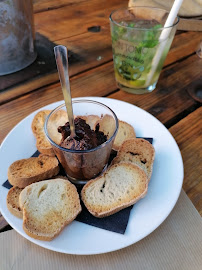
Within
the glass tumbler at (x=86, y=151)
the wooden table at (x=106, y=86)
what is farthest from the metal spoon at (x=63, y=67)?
the wooden table at (x=106, y=86)

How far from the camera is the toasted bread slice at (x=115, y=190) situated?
689mm

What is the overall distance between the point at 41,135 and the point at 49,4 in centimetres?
138

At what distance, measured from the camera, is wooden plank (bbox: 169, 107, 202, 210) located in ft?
2.59

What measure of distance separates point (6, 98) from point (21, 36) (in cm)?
30

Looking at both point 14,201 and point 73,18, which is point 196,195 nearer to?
point 14,201

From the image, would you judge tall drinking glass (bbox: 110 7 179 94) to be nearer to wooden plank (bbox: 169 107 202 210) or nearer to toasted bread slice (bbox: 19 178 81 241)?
wooden plank (bbox: 169 107 202 210)

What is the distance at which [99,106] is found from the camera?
0.86 meters

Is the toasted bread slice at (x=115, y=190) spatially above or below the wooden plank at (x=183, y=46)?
below

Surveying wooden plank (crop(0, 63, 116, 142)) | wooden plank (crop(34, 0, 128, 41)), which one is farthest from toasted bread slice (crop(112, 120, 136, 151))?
wooden plank (crop(34, 0, 128, 41))

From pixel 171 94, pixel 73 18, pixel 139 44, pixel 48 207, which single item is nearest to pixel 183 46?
pixel 171 94

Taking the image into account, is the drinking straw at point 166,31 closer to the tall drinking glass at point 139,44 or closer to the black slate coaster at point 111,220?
the tall drinking glass at point 139,44

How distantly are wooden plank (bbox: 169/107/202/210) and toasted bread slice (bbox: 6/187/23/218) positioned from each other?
0.51 m

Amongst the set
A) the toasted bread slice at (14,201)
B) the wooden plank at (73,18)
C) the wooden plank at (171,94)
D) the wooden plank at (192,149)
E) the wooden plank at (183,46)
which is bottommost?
the wooden plank at (192,149)

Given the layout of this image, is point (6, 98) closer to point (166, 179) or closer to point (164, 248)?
point (166, 179)
